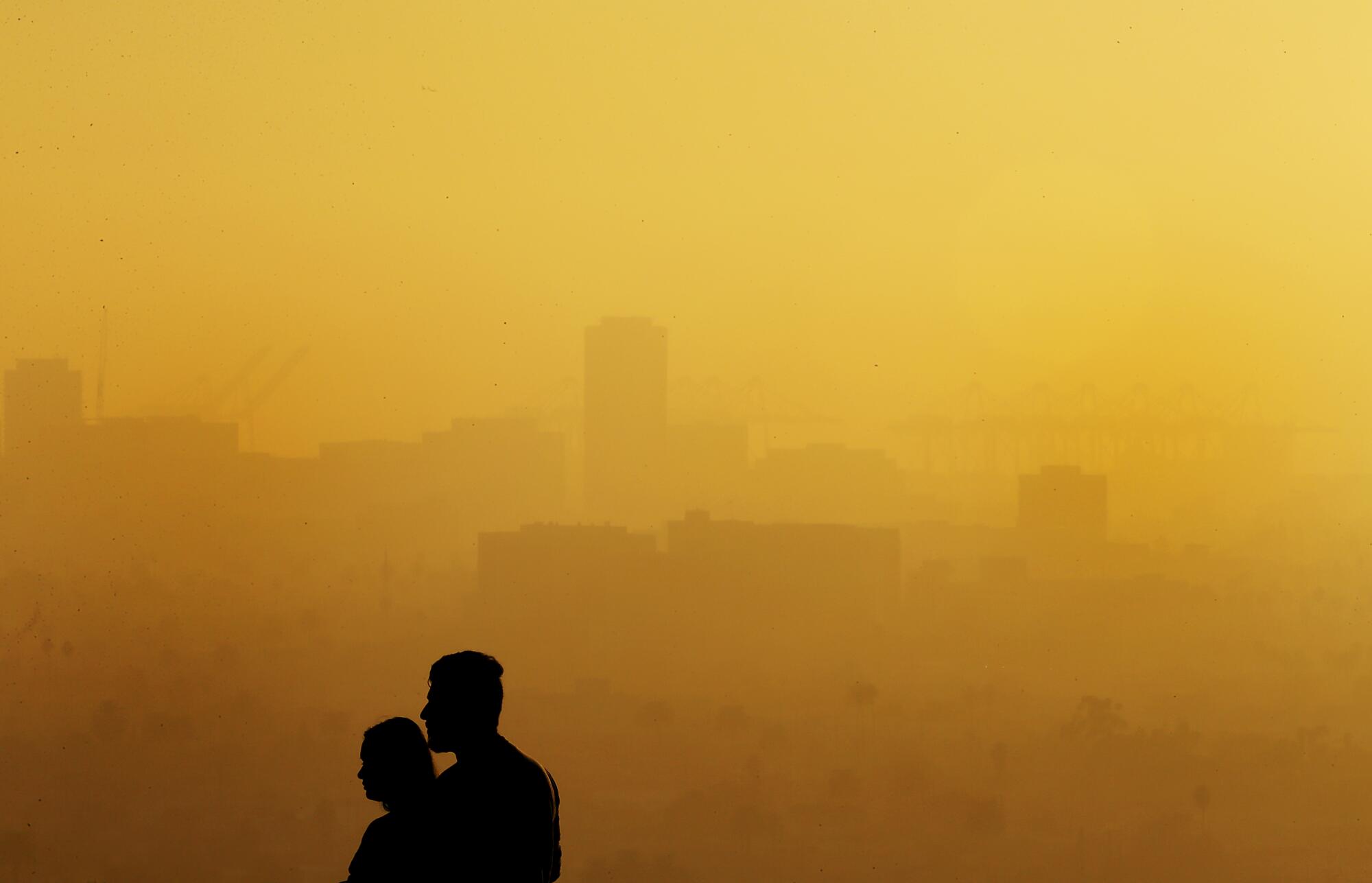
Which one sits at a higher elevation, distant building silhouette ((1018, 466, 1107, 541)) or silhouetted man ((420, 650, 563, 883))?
distant building silhouette ((1018, 466, 1107, 541))

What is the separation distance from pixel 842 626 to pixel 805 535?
0.32 m

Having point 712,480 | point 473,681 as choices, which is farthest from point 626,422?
point 473,681

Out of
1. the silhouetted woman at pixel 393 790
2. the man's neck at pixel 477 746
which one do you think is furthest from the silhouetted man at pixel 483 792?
the silhouetted woman at pixel 393 790

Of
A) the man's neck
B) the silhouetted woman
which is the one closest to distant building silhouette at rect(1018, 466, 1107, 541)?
the silhouetted woman

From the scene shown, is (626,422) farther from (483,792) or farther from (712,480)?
(483,792)

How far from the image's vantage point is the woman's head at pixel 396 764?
6.12 feet

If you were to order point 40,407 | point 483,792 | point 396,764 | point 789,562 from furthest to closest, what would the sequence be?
point 789,562 → point 40,407 → point 396,764 → point 483,792

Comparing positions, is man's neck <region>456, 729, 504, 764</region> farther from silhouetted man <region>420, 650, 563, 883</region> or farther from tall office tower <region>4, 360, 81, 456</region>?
tall office tower <region>4, 360, 81, 456</region>

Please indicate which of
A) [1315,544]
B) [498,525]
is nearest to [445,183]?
[498,525]

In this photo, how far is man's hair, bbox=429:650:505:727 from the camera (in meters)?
1.66

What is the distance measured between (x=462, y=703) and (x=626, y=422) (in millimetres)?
2255

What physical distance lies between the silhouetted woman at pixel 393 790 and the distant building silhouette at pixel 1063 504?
8.25 feet

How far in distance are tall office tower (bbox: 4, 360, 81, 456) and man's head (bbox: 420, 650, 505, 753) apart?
2.64m

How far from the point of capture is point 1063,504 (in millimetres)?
3918
